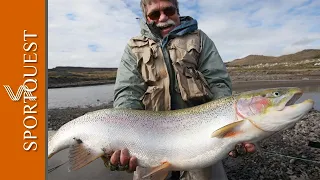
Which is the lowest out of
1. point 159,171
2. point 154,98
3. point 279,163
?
point 279,163

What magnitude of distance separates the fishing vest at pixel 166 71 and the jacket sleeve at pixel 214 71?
0.10m

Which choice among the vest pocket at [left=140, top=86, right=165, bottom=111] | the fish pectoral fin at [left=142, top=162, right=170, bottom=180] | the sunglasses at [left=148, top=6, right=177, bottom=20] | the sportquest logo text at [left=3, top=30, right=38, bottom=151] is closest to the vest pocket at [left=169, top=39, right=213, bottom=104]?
the vest pocket at [left=140, top=86, right=165, bottom=111]

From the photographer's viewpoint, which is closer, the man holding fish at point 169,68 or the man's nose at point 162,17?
the man holding fish at point 169,68

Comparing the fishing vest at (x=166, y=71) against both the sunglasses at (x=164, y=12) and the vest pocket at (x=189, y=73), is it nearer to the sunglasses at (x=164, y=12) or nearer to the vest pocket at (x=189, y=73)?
the vest pocket at (x=189, y=73)

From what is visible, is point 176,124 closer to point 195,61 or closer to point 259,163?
point 195,61

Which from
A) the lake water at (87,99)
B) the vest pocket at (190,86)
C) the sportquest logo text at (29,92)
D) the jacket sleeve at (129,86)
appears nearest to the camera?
the vest pocket at (190,86)

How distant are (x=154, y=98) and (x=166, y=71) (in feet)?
1.31

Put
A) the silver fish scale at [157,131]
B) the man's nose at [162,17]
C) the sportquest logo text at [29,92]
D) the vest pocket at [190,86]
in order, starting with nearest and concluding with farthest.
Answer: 1. the silver fish scale at [157,131]
2. the vest pocket at [190,86]
3. the man's nose at [162,17]
4. the sportquest logo text at [29,92]

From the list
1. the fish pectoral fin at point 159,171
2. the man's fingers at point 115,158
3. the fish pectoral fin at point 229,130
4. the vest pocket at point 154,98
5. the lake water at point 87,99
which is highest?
the vest pocket at point 154,98

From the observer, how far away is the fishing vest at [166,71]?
3.88m

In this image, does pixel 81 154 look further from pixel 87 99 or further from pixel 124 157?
pixel 87 99

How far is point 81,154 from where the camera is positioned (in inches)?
136

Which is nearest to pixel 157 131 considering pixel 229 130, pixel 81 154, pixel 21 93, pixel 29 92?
pixel 229 130

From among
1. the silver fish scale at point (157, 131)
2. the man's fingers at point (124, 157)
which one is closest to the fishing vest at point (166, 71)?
the silver fish scale at point (157, 131)
